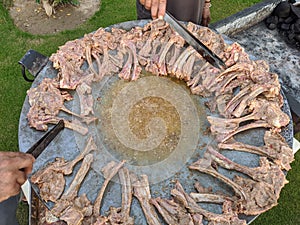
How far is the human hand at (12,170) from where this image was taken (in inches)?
124

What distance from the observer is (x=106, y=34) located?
4.29m

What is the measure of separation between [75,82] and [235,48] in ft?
6.20

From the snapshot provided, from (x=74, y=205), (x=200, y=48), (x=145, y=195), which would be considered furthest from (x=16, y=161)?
(x=200, y=48)

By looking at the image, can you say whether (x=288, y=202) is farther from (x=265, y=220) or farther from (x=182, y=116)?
(x=182, y=116)

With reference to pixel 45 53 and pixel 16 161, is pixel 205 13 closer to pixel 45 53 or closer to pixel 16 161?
pixel 45 53

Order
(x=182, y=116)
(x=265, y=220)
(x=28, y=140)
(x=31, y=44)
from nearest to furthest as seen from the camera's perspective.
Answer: (x=28, y=140), (x=182, y=116), (x=265, y=220), (x=31, y=44)

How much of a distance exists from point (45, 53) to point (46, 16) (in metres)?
1.18

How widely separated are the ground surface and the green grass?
165 mm

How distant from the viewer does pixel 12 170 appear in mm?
3170

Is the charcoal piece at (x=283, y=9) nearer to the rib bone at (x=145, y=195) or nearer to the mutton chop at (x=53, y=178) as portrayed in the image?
the rib bone at (x=145, y=195)

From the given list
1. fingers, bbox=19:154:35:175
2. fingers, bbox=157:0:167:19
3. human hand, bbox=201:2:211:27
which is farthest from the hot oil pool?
human hand, bbox=201:2:211:27

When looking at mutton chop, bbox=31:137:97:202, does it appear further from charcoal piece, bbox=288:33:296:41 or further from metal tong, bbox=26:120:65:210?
charcoal piece, bbox=288:33:296:41

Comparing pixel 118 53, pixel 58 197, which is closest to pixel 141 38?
pixel 118 53

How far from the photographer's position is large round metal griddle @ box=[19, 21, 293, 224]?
11.0ft
